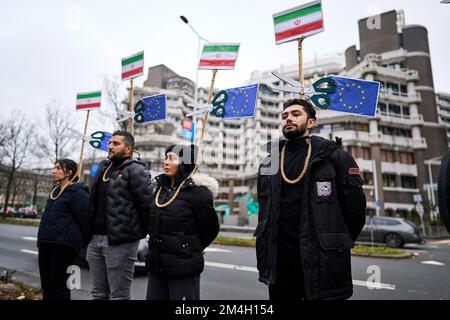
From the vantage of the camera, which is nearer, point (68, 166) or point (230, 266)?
point (68, 166)

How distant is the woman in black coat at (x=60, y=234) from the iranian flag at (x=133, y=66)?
190cm

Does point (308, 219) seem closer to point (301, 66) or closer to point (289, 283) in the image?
point (289, 283)

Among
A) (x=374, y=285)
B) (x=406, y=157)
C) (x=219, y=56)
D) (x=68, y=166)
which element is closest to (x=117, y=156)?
(x=68, y=166)

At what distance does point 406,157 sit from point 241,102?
38.9 metres

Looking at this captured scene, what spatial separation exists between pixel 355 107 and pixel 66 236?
12.3 ft

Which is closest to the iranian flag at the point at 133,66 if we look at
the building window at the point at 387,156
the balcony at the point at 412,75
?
the building window at the point at 387,156

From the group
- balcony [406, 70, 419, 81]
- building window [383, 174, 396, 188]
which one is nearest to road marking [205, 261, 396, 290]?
building window [383, 174, 396, 188]

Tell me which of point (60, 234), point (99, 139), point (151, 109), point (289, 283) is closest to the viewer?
point (289, 283)

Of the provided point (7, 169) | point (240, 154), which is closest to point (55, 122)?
point (7, 169)

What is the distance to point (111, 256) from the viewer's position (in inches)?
125

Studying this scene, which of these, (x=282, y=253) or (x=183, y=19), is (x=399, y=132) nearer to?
(x=183, y=19)

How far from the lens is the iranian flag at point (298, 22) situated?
11.5ft

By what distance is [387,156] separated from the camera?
35.4m

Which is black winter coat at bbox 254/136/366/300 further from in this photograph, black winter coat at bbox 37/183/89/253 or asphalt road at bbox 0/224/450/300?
asphalt road at bbox 0/224/450/300
